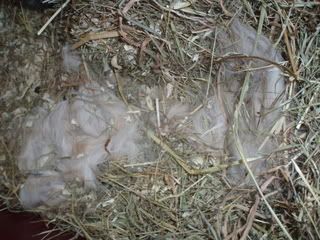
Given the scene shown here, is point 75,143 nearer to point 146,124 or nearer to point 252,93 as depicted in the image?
point 146,124

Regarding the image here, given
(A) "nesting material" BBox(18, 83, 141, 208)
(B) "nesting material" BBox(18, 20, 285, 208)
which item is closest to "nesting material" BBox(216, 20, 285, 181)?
(B) "nesting material" BBox(18, 20, 285, 208)

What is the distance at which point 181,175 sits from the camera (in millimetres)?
1204

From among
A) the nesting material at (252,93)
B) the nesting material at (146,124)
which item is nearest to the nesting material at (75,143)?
the nesting material at (146,124)

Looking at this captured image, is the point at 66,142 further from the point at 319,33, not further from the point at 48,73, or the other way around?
the point at 319,33

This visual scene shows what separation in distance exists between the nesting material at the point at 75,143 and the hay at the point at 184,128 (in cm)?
3

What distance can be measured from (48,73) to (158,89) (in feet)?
1.15

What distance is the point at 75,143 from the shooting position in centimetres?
130

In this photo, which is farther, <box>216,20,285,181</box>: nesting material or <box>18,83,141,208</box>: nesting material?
<box>18,83,141,208</box>: nesting material

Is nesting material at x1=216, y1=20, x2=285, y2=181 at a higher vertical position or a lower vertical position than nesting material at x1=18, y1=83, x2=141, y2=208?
higher

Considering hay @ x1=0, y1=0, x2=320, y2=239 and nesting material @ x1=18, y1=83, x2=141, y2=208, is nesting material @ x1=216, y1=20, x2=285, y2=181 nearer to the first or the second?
hay @ x1=0, y1=0, x2=320, y2=239

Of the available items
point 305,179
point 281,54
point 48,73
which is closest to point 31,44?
point 48,73

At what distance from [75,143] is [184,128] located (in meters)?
0.28

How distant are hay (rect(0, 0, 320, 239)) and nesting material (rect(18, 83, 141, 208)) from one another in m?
0.03

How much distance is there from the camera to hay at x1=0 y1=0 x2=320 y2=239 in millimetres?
1112
